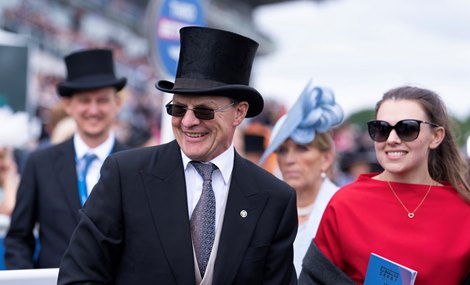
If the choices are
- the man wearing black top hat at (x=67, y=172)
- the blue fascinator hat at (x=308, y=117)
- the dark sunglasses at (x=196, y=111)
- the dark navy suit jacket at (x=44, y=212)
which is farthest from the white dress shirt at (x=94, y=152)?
the dark sunglasses at (x=196, y=111)

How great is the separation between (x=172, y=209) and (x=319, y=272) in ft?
3.15

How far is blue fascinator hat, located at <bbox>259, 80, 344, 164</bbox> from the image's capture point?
15.7ft

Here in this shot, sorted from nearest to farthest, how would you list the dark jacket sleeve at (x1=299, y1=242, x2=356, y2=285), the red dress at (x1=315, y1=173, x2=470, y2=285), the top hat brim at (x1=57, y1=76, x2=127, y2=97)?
the red dress at (x1=315, y1=173, x2=470, y2=285)
the dark jacket sleeve at (x1=299, y1=242, x2=356, y2=285)
the top hat brim at (x1=57, y1=76, x2=127, y2=97)

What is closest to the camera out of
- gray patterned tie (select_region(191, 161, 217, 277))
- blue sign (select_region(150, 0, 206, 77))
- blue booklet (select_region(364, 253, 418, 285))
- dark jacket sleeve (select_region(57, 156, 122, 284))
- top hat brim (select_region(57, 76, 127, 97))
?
dark jacket sleeve (select_region(57, 156, 122, 284))

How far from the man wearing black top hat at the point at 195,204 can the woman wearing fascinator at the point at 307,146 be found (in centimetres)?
166

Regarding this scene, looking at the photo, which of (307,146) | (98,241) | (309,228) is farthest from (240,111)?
(307,146)

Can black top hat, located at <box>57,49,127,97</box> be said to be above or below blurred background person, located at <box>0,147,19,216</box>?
above

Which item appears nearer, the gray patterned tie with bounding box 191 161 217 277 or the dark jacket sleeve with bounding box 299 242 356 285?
the gray patterned tie with bounding box 191 161 217 277

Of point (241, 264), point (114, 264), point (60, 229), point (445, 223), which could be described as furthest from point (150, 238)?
point (60, 229)

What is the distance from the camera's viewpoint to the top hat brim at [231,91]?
2.90 metres

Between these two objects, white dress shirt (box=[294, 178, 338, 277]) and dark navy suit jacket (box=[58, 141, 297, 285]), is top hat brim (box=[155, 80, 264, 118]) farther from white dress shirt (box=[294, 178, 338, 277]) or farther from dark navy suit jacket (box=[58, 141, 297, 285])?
white dress shirt (box=[294, 178, 338, 277])

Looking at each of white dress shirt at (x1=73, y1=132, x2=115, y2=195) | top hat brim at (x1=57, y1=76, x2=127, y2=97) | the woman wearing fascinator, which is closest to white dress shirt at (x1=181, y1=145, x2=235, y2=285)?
the woman wearing fascinator

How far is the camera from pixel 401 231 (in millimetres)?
3459

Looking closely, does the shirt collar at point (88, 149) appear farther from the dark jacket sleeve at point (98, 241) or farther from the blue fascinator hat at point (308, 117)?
the dark jacket sleeve at point (98, 241)
